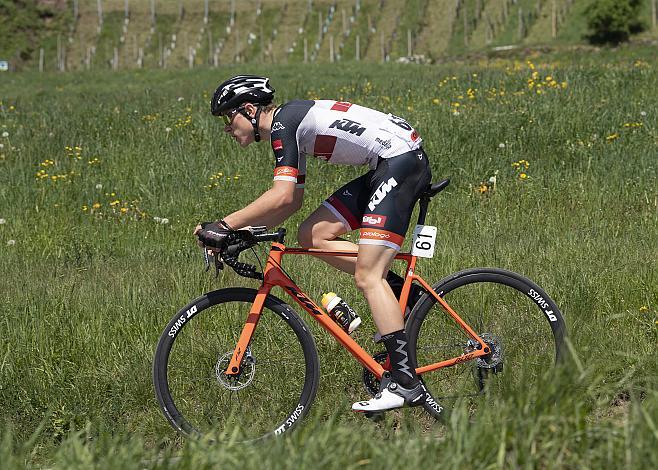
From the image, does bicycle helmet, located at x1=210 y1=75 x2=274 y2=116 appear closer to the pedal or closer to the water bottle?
the water bottle

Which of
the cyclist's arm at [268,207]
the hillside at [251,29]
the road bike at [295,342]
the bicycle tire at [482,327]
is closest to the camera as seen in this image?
the cyclist's arm at [268,207]

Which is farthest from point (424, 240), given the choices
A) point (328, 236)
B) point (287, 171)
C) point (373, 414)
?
point (373, 414)

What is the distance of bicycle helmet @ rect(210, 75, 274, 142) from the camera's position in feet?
17.5

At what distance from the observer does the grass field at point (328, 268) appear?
378 centimetres

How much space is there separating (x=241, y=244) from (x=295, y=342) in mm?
675

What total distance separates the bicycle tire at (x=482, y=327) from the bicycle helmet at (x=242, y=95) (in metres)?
1.51

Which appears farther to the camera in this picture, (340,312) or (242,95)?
(340,312)

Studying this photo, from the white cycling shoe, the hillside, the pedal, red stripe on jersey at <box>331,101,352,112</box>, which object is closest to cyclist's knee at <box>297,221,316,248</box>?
red stripe on jersey at <box>331,101,352,112</box>

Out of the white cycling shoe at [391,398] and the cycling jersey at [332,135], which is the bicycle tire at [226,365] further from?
the cycling jersey at [332,135]

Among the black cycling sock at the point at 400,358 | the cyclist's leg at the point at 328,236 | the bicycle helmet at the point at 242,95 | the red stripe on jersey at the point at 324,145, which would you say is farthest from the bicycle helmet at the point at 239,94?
the black cycling sock at the point at 400,358

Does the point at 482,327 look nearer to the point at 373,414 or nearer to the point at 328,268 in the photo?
the point at 373,414

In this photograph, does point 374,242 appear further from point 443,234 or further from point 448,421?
point 443,234

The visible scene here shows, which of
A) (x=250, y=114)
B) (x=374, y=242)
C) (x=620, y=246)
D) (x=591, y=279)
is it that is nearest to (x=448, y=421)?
(x=374, y=242)

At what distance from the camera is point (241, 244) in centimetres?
542
